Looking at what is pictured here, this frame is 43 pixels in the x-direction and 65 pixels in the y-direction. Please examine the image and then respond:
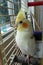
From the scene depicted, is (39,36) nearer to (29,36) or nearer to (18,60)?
(29,36)

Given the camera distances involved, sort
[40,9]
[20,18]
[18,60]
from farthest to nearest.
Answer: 1. [40,9]
2. [18,60]
3. [20,18]

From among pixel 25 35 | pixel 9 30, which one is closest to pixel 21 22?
pixel 25 35

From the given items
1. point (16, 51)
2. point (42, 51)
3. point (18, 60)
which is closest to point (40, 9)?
point (16, 51)

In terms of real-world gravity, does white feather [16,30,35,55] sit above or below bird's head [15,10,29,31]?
below

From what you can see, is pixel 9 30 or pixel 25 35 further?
pixel 9 30

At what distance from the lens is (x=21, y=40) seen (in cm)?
37

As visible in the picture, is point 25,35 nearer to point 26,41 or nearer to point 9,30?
point 26,41

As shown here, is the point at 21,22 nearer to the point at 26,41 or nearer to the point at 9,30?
the point at 26,41

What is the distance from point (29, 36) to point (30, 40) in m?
0.01

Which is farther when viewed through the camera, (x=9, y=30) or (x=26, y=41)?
(x=9, y=30)

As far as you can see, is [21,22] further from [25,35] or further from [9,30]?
[9,30]

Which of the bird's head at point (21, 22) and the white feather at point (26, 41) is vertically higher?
the bird's head at point (21, 22)

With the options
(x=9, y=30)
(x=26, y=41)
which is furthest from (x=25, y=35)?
(x=9, y=30)

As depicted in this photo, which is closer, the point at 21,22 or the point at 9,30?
the point at 21,22
